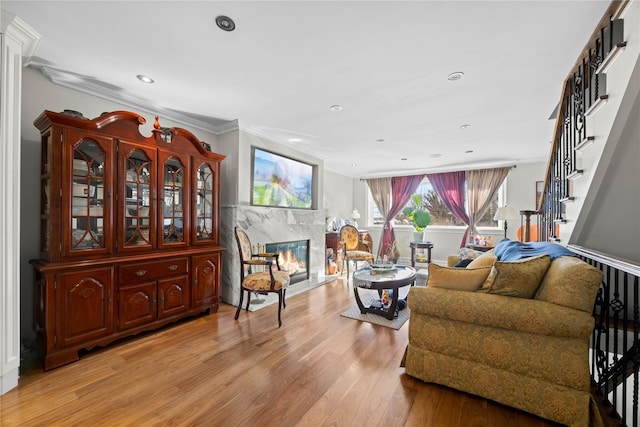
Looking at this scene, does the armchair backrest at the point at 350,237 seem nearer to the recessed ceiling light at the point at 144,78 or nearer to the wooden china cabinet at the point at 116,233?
the wooden china cabinet at the point at 116,233

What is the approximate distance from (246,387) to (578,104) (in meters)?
3.38

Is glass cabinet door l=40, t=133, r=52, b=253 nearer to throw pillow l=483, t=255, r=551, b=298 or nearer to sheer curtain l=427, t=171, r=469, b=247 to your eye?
throw pillow l=483, t=255, r=551, b=298

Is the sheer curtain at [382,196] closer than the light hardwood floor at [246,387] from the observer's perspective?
No

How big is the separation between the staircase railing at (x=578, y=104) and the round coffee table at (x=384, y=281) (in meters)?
1.56

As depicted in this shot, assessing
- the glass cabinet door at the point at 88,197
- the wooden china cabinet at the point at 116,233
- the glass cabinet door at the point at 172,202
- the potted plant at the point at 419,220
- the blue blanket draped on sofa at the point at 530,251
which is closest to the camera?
the blue blanket draped on sofa at the point at 530,251

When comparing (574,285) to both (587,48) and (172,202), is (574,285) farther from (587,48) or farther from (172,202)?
(172,202)

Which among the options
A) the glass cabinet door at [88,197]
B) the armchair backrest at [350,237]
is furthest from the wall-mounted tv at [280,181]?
the glass cabinet door at [88,197]

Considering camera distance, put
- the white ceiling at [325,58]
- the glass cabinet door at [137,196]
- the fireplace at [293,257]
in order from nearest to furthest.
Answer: the white ceiling at [325,58], the glass cabinet door at [137,196], the fireplace at [293,257]

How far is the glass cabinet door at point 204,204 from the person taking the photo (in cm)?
322

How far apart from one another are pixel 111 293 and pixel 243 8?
8.49 ft

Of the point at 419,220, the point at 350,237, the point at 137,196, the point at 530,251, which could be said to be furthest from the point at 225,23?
the point at 419,220

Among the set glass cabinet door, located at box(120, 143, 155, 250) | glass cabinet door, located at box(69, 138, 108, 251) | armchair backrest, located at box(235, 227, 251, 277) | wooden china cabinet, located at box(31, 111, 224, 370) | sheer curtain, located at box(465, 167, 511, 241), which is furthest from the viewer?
sheer curtain, located at box(465, 167, 511, 241)

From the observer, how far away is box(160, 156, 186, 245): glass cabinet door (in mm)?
2898

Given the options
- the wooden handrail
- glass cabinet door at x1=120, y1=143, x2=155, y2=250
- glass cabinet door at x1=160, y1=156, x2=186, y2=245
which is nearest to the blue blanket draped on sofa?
the wooden handrail
